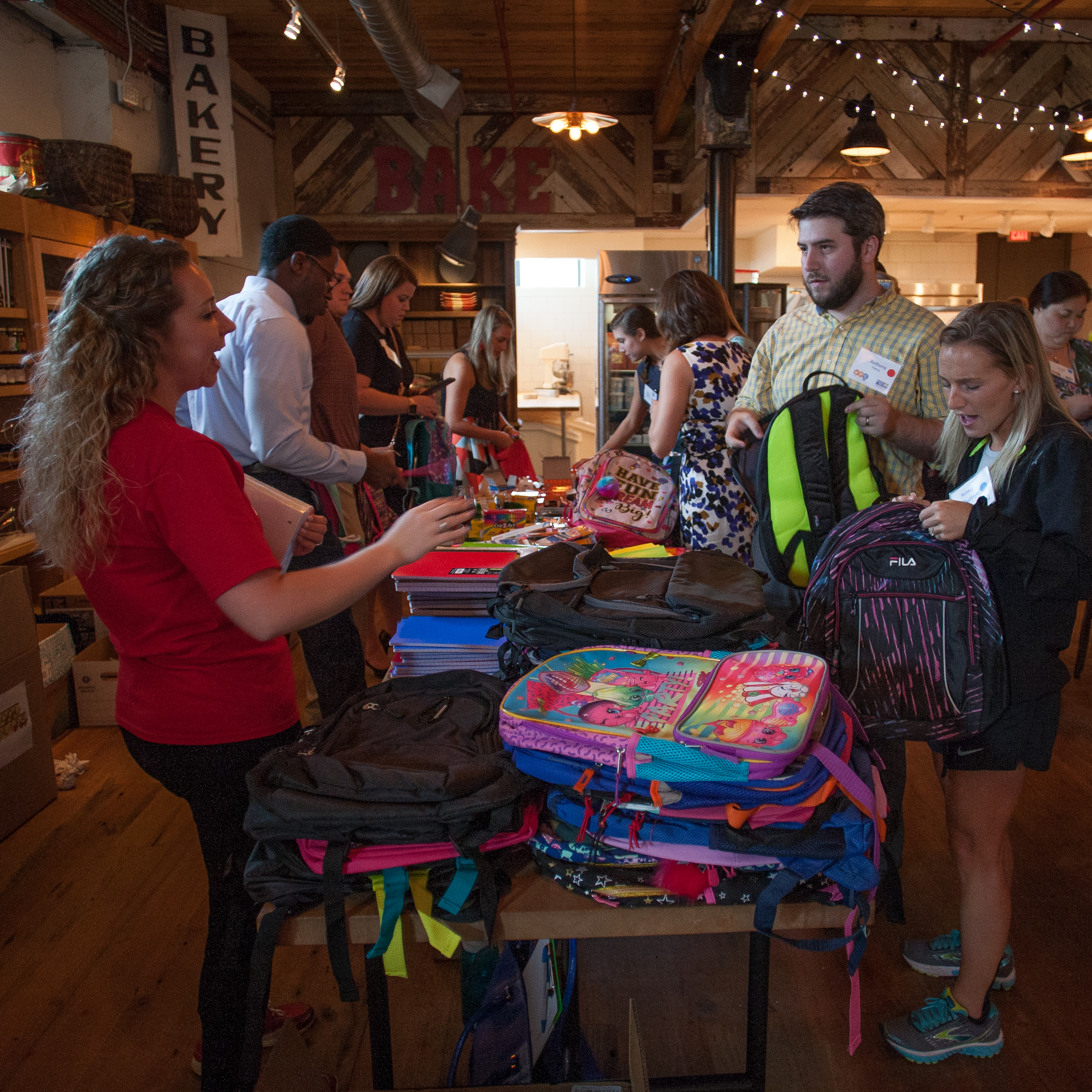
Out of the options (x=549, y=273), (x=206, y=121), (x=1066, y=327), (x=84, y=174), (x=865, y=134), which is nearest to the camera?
(x=1066, y=327)

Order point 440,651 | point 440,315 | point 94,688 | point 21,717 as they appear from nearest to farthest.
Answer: point 440,651 < point 21,717 < point 94,688 < point 440,315

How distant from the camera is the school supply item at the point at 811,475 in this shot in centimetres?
200

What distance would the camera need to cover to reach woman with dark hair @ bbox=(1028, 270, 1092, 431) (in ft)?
12.8

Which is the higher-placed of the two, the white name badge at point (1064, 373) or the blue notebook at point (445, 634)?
the white name badge at point (1064, 373)

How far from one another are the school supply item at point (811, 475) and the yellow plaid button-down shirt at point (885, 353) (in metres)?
0.12

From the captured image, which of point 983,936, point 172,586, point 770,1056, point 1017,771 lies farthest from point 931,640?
point 172,586

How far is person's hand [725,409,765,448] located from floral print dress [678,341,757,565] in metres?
0.47

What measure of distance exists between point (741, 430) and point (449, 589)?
0.90 meters

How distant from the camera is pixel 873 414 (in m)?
1.98

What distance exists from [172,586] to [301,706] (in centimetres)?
260

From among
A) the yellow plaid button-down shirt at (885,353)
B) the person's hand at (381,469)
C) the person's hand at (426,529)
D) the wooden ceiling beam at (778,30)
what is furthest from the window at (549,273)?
the person's hand at (426,529)

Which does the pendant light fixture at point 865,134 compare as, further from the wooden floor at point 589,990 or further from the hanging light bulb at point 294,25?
the wooden floor at point 589,990

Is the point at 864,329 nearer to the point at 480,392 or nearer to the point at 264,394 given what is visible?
the point at 264,394

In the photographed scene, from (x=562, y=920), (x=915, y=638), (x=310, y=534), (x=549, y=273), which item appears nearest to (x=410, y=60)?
(x=310, y=534)
